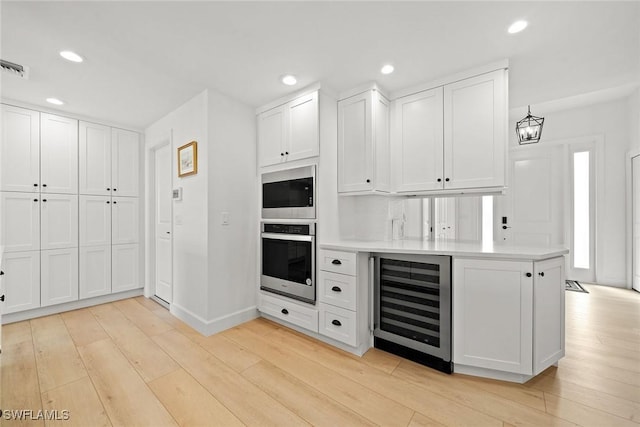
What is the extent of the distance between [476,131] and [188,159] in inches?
109

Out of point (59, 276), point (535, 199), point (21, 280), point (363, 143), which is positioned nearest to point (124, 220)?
→ point (59, 276)

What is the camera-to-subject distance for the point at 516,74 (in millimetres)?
2314

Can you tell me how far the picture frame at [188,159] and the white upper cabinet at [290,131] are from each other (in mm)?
658

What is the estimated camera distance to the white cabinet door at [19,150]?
278 centimetres

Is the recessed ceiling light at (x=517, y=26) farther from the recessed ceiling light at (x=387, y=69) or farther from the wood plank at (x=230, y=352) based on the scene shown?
the wood plank at (x=230, y=352)

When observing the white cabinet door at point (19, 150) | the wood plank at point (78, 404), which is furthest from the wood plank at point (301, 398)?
the white cabinet door at point (19, 150)

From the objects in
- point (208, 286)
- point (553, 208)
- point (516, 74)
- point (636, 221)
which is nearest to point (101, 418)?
point (208, 286)

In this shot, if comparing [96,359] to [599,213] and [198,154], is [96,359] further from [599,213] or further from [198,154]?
[599,213]

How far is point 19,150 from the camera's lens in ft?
9.43

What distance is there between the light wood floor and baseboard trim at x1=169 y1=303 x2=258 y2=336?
8cm

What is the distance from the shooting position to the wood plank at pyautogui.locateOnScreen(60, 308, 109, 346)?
245 centimetres

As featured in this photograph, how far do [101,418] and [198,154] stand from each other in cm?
211

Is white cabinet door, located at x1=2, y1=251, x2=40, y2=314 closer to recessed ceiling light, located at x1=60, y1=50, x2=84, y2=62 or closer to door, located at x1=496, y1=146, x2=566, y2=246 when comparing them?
recessed ceiling light, located at x1=60, y1=50, x2=84, y2=62

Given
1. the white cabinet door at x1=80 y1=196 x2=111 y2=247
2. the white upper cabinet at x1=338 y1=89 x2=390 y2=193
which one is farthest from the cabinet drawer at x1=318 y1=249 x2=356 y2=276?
the white cabinet door at x1=80 y1=196 x2=111 y2=247
